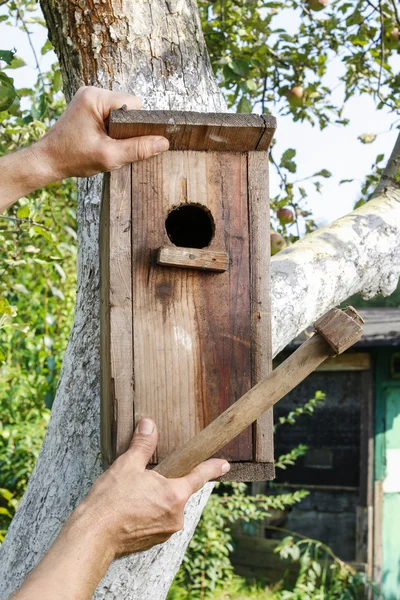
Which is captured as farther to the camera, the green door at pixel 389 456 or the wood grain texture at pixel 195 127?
the green door at pixel 389 456

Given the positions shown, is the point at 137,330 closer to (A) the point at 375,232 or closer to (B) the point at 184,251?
(B) the point at 184,251

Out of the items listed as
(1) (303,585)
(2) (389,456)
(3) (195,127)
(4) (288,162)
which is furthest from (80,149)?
(2) (389,456)

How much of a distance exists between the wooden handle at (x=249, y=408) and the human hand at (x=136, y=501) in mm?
34

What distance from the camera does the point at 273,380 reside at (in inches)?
59.8

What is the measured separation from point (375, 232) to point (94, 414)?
118 cm

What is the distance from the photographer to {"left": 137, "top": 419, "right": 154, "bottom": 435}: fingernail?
5.39 ft

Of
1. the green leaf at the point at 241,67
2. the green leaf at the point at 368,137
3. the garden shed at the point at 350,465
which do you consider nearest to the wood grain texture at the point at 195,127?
the green leaf at the point at 241,67

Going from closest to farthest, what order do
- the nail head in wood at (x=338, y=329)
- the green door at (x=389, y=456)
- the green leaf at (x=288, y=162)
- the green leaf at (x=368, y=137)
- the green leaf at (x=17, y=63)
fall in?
1. the nail head in wood at (x=338, y=329)
2. the green leaf at (x=17, y=63)
3. the green leaf at (x=288, y=162)
4. the green leaf at (x=368, y=137)
5. the green door at (x=389, y=456)

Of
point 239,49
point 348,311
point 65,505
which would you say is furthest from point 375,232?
point 239,49

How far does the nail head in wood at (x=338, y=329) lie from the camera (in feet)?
4.86

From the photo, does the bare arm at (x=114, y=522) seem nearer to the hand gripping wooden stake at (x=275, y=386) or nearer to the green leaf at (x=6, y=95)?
the hand gripping wooden stake at (x=275, y=386)

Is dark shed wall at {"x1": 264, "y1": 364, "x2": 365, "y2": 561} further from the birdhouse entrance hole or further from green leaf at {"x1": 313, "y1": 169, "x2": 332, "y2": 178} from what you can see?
the birdhouse entrance hole

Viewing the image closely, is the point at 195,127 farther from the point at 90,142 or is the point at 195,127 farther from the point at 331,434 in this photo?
the point at 331,434

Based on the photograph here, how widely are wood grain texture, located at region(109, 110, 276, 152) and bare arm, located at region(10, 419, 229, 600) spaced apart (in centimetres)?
66
